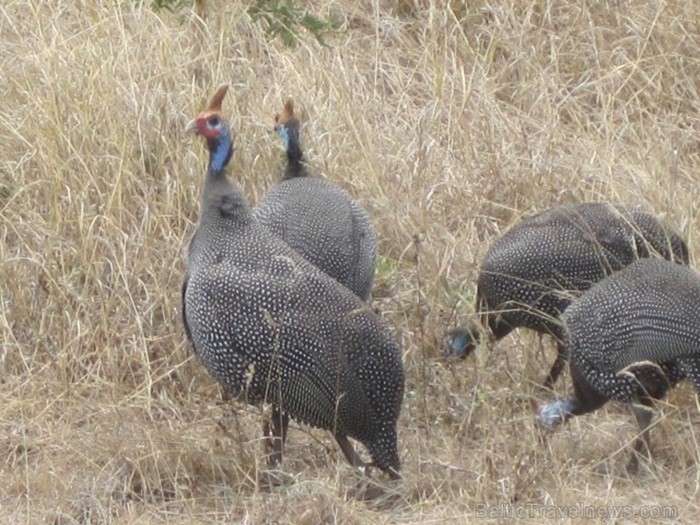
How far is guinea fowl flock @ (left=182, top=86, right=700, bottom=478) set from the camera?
15.4 feet

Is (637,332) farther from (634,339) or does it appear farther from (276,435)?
(276,435)

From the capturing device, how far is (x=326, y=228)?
5492 mm

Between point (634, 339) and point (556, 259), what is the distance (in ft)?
2.44

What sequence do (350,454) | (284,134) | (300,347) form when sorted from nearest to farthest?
(300,347), (350,454), (284,134)

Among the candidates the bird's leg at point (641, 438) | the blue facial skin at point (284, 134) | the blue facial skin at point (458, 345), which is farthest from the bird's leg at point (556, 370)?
the blue facial skin at point (284, 134)

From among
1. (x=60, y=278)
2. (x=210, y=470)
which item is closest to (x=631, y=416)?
(x=210, y=470)

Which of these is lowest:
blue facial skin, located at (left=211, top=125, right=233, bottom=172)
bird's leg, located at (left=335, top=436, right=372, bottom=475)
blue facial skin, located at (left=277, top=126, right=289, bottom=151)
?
bird's leg, located at (left=335, top=436, right=372, bottom=475)

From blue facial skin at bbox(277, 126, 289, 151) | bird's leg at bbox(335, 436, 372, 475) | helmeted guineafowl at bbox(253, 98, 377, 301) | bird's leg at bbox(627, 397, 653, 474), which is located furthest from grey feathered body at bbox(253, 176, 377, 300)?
bird's leg at bbox(627, 397, 653, 474)

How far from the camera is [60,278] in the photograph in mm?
5715

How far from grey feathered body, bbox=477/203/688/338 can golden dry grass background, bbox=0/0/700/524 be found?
227mm

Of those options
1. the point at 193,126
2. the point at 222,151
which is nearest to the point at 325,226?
the point at 222,151

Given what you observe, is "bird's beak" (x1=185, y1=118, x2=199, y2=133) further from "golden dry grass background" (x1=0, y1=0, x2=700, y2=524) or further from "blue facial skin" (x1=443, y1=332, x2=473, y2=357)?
"blue facial skin" (x1=443, y1=332, x2=473, y2=357)

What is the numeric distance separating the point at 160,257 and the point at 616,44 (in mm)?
2574

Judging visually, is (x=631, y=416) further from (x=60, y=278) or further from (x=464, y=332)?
(x=60, y=278)
